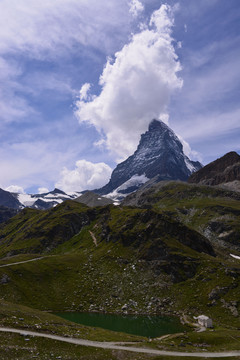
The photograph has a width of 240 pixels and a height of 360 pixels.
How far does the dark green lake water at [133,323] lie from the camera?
7993cm

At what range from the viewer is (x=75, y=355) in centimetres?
4428

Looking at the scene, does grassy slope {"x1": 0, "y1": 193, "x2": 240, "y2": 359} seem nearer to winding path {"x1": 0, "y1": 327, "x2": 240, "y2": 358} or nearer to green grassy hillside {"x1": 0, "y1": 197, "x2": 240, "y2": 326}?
green grassy hillside {"x1": 0, "y1": 197, "x2": 240, "y2": 326}

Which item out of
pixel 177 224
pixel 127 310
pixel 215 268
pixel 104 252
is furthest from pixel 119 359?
pixel 177 224

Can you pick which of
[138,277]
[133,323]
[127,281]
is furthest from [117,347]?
[138,277]

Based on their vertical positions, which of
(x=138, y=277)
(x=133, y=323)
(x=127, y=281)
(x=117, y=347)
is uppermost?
(x=138, y=277)

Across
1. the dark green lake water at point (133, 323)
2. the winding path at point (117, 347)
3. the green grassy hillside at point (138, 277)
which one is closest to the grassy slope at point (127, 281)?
the green grassy hillside at point (138, 277)

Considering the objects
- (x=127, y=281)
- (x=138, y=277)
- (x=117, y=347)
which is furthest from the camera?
(x=138, y=277)

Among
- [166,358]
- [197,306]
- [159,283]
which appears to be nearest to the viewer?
[166,358]

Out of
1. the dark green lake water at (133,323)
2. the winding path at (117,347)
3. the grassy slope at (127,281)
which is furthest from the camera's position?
the grassy slope at (127,281)

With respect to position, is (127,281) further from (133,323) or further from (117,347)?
(117,347)

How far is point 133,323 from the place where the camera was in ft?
290

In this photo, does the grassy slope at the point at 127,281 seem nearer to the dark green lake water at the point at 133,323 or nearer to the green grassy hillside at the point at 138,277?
the green grassy hillside at the point at 138,277

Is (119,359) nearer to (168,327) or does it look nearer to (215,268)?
(168,327)

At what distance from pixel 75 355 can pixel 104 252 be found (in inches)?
4125
